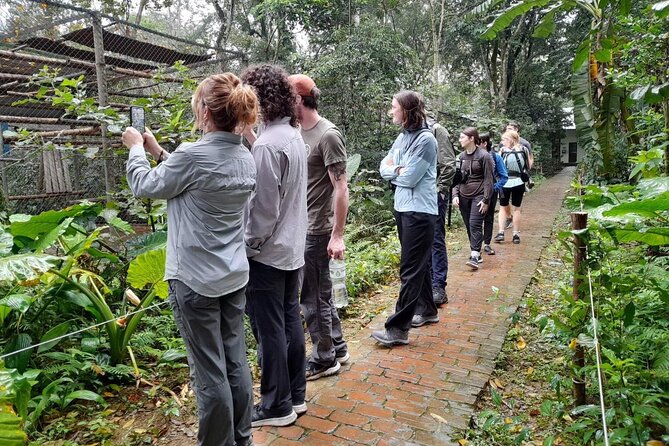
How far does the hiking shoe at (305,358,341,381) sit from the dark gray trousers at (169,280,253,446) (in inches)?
42.5

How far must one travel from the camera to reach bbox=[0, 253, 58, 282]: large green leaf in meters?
2.69

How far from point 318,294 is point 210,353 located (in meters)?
1.16

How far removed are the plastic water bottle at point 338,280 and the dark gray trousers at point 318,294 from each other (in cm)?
56

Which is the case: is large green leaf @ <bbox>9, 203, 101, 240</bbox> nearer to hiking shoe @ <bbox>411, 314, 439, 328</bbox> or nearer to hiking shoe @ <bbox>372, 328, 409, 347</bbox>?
hiking shoe @ <bbox>372, 328, 409, 347</bbox>

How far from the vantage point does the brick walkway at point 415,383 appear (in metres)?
2.77

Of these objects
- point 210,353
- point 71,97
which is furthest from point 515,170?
point 210,353

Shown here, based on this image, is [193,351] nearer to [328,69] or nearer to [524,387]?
[524,387]

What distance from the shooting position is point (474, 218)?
6.17 m

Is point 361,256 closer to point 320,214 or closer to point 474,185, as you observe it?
point 474,185

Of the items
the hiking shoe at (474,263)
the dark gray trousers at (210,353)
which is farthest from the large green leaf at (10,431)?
the hiking shoe at (474,263)

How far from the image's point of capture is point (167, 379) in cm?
343

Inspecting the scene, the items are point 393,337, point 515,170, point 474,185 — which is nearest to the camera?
point 393,337

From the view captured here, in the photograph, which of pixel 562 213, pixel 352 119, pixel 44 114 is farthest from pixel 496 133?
pixel 44 114

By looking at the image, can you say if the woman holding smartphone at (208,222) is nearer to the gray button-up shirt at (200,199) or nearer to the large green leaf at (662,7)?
the gray button-up shirt at (200,199)
